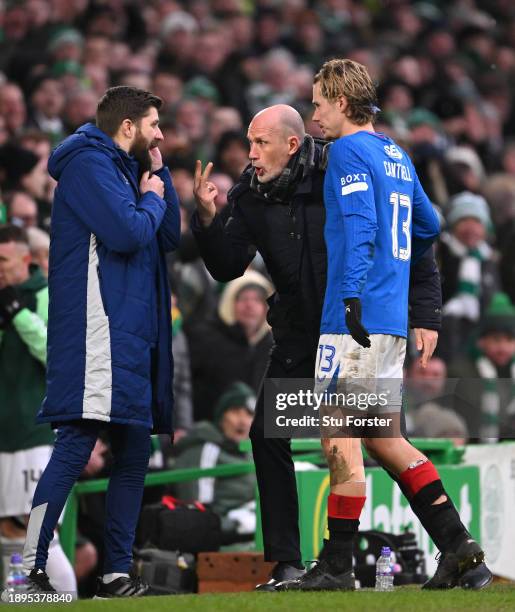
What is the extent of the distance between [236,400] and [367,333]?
4.09 meters

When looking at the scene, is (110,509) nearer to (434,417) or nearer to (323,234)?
(323,234)

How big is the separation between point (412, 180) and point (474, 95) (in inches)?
523

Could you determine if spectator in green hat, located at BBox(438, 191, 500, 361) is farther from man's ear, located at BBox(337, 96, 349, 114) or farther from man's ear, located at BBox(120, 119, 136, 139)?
man's ear, located at BBox(337, 96, 349, 114)

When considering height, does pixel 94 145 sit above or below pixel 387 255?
above

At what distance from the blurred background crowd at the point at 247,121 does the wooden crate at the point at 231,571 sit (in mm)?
1185

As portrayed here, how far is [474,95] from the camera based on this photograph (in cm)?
1961

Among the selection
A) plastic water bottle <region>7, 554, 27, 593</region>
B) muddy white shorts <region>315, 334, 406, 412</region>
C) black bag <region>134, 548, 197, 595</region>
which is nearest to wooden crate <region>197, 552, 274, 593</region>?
black bag <region>134, 548, 197, 595</region>

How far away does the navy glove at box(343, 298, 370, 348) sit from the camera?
6.14 metres

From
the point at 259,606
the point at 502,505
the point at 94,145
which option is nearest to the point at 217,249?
the point at 94,145

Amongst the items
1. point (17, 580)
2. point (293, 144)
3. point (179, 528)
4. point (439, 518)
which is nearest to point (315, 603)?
point (439, 518)

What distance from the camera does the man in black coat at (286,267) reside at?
22.5 ft

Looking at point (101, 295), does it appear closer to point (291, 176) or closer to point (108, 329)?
point (108, 329)

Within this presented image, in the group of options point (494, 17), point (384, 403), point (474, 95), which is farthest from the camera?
point (494, 17)

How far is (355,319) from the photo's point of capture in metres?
6.14
